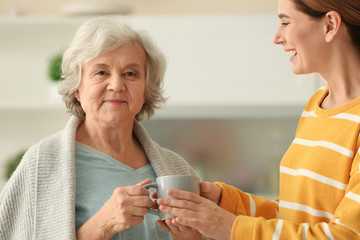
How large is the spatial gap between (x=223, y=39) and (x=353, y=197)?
230cm

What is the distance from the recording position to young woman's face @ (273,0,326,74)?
1268mm

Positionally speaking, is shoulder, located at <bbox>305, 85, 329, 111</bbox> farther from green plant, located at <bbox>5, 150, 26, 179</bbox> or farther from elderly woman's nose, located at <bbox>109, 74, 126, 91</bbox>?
green plant, located at <bbox>5, 150, 26, 179</bbox>

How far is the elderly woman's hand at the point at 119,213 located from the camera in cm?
127

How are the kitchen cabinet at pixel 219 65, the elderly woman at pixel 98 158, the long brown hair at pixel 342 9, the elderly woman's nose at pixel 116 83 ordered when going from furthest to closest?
the kitchen cabinet at pixel 219 65
the elderly woman's nose at pixel 116 83
the elderly woman at pixel 98 158
the long brown hair at pixel 342 9

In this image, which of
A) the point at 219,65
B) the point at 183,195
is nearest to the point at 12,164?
the point at 219,65

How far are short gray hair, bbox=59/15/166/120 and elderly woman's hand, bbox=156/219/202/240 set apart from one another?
1.64 ft

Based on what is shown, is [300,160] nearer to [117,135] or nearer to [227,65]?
[117,135]

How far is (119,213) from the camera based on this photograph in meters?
1.28

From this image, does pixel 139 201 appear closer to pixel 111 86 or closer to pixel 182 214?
pixel 182 214

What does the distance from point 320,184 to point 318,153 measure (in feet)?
0.26

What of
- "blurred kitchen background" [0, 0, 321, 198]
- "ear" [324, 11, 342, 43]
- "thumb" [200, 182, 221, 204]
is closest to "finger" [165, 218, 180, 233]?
"thumb" [200, 182, 221, 204]

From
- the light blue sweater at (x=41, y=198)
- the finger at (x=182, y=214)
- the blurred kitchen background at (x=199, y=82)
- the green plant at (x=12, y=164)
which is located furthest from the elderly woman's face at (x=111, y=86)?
the green plant at (x=12, y=164)

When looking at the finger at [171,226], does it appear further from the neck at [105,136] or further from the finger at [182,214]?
the neck at [105,136]

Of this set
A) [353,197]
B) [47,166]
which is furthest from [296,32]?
[47,166]
